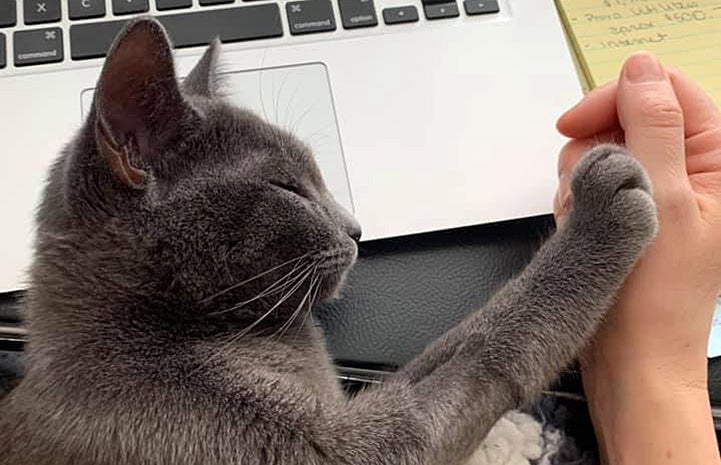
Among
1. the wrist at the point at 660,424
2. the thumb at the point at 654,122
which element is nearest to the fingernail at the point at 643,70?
the thumb at the point at 654,122

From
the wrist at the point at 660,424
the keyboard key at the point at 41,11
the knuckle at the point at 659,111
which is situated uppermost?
the keyboard key at the point at 41,11

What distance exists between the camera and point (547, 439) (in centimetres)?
82

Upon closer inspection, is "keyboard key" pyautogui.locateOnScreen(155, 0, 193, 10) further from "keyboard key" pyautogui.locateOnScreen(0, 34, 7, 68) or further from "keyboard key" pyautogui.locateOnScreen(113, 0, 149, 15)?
"keyboard key" pyautogui.locateOnScreen(0, 34, 7, 68)

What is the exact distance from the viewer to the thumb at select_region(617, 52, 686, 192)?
75 cm

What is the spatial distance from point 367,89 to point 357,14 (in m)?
0.08

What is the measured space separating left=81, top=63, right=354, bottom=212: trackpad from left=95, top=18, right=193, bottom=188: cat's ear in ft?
0.70

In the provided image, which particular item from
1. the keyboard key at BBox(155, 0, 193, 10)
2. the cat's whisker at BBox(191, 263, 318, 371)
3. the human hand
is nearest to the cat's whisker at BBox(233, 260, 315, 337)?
the cat's whisker at BBox(191, 263, 318, 371)

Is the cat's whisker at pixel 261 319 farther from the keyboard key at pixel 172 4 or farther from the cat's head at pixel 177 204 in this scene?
the keyboard key at pixel 172 4

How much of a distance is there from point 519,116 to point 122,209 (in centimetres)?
41

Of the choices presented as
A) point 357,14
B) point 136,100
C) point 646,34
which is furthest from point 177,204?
point 646,34

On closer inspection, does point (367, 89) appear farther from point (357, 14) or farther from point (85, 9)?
point (85, 9)

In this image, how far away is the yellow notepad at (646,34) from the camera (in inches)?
36.1

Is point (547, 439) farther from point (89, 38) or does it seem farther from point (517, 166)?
point (89, 38)

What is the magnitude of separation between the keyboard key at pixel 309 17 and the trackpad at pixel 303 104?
0.13 feet
